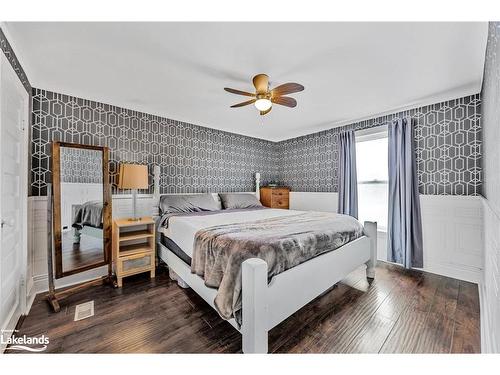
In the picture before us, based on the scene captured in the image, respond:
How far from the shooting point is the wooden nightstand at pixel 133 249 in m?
2.47

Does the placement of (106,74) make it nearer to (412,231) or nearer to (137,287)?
(137,287)

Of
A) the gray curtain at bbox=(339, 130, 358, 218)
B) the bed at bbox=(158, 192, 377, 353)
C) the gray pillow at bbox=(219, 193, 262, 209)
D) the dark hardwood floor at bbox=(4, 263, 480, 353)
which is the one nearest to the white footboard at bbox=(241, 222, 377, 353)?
the bed at bbox=(158, 192, 377, 353)

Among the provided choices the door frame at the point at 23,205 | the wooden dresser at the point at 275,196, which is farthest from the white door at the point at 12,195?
the wooden dresser at the point at 275,196

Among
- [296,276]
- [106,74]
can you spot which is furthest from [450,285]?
[106,74]

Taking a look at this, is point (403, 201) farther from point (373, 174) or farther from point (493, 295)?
point (493, 295)

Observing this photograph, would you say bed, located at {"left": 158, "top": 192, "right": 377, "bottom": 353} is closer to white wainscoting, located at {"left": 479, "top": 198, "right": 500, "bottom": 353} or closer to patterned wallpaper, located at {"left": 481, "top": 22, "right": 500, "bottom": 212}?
white wainscoting, located at {"left": 479, "top": 198, "right": 500, "bottom": 353}

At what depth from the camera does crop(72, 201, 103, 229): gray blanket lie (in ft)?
7.71

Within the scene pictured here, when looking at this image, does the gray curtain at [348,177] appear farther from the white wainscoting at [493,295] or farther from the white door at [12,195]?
the white door at [12,195]

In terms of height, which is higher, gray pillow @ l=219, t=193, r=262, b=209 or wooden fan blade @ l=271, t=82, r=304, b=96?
wooden fan blade @ l=271, t=82, r=304, b=96

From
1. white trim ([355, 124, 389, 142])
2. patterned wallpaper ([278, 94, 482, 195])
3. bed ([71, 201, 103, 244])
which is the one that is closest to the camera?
bed ([71, 201, 103, 244])

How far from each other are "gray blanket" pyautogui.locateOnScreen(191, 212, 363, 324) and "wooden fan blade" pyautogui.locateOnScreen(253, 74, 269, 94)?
1.36m

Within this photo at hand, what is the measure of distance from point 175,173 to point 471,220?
13.4ft

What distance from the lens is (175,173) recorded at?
3537 mm

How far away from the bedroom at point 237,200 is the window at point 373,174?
3 cm
